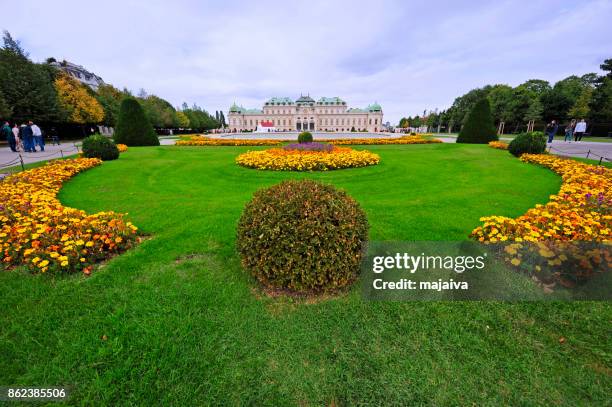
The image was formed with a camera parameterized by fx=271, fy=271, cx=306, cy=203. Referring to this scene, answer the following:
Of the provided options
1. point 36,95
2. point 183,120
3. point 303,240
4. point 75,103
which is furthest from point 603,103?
point 183,120

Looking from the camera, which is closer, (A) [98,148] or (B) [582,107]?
(A) [98,148]

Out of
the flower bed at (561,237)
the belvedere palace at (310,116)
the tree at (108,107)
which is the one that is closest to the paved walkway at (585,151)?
the flower bed at (561,237)

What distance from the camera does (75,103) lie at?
122 ft

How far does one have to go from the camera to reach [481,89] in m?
66.9

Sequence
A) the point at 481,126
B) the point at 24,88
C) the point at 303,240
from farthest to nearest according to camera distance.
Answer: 1. the point at 24,88
2. the point at 481,126
3. the point at 303,240

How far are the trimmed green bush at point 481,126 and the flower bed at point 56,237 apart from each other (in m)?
26.0

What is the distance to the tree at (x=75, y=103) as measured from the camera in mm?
35656

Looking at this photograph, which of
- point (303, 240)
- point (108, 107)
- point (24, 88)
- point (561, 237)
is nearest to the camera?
point (303, 240)

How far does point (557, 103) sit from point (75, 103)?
242 ft

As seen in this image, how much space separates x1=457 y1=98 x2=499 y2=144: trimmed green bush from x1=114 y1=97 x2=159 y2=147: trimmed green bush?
27.2 meters

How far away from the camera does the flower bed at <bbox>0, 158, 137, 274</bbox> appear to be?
3943 mm

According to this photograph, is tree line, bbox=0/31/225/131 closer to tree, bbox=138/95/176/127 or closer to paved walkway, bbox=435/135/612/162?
tree, bbox=138/95/176/127

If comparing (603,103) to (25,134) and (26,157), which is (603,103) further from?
(25,134)

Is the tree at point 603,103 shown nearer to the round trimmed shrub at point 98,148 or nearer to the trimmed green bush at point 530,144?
the trimmed green bush at point 530,144
